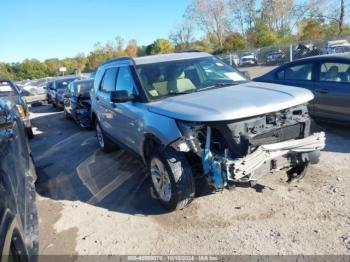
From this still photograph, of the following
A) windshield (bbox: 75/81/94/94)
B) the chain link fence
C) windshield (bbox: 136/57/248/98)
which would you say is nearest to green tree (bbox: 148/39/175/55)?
the chain link fence

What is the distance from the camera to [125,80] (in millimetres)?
5262

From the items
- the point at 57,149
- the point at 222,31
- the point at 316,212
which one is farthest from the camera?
the point at 222,31

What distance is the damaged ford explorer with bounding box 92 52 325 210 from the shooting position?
141 inches

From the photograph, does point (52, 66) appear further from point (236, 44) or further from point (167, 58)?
point (167, 58)

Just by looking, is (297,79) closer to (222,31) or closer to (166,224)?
(166,224)

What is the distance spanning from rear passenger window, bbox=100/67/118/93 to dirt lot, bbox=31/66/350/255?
1522mm

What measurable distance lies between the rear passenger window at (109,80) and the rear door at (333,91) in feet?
13.0

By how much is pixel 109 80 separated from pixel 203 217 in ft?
10.8

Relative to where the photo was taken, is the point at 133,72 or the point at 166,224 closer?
the point at 166,224

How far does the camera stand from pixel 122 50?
238ft

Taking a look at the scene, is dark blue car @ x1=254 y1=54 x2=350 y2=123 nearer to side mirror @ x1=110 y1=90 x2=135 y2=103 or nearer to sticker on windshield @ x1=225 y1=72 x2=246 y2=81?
sticker on windshield @ x1=225 y1=72 x2=246 y2=81

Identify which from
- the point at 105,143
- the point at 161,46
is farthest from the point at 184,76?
the point at 161,46

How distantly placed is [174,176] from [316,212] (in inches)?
66.1

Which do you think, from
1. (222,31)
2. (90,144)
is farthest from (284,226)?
(222,31)
